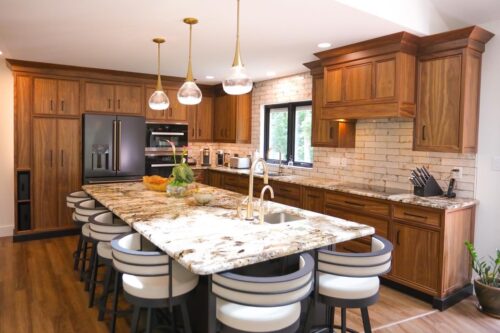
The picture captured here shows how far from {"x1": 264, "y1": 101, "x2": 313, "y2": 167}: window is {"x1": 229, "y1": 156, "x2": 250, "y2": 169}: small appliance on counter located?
1.17ft

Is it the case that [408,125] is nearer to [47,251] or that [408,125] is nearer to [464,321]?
[464,321]

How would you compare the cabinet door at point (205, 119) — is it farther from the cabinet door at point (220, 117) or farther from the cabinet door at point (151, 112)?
the cabinet door at point (151, 112)

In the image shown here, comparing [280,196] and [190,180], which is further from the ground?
[190,180]

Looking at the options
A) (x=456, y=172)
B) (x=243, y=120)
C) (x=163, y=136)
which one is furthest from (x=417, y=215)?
(x=163, y=136)

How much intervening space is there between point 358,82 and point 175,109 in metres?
3.34

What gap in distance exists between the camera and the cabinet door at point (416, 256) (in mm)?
3188

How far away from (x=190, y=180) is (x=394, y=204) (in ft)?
6.24

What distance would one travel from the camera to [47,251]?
4598mm

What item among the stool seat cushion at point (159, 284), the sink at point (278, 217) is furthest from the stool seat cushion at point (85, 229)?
the sink at point (278, 217)

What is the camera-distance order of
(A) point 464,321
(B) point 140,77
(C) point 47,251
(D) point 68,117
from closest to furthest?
(A) point 464,321, (C) point 47,251, (D) point 68,117, (B) point 140,77

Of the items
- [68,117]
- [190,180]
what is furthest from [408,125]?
[68,117]

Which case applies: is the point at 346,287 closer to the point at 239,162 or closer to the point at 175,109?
the point at 239,162

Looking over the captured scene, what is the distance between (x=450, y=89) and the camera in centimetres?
332

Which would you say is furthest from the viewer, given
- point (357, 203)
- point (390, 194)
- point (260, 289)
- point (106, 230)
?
point (357, 203)
